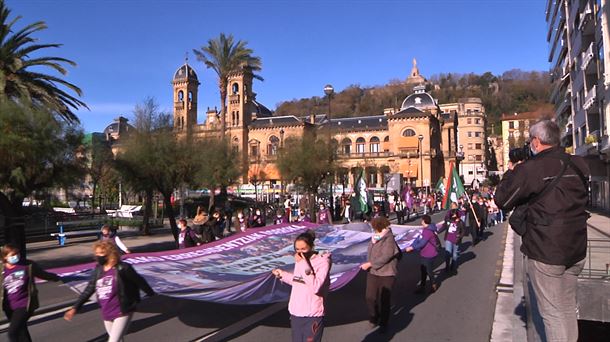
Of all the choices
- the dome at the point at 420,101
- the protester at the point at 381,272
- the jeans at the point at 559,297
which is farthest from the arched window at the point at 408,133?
the jeans at the point at 559,297

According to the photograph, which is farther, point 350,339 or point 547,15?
point 547,15

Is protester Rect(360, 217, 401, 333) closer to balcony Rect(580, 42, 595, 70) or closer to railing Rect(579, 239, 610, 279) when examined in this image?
railing Rect(579, 239, 610, 279)

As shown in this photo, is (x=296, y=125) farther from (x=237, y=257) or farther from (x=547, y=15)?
(x=237, y=257)

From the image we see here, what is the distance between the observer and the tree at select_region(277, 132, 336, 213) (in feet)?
117

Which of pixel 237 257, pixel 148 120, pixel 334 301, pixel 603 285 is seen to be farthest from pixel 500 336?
pixel 148 120

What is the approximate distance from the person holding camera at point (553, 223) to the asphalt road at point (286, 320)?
3.86 metres

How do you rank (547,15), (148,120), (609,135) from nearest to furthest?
1. (148,120)
2. (609,135)
3. (547,15)

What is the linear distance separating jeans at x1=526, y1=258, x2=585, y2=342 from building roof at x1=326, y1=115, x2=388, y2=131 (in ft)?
271

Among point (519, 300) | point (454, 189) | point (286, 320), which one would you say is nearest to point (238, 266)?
point (286, 320)

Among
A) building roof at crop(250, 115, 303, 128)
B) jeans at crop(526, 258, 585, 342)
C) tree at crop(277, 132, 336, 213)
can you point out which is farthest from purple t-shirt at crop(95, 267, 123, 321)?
building roof at crop(250, 115, 303, 128)

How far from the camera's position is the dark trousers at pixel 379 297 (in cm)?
800

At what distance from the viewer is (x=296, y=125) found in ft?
279

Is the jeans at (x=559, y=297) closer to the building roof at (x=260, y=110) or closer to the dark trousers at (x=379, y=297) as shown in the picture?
the dark trousers at (x=379, y=297)

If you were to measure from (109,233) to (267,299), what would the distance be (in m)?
4.61
